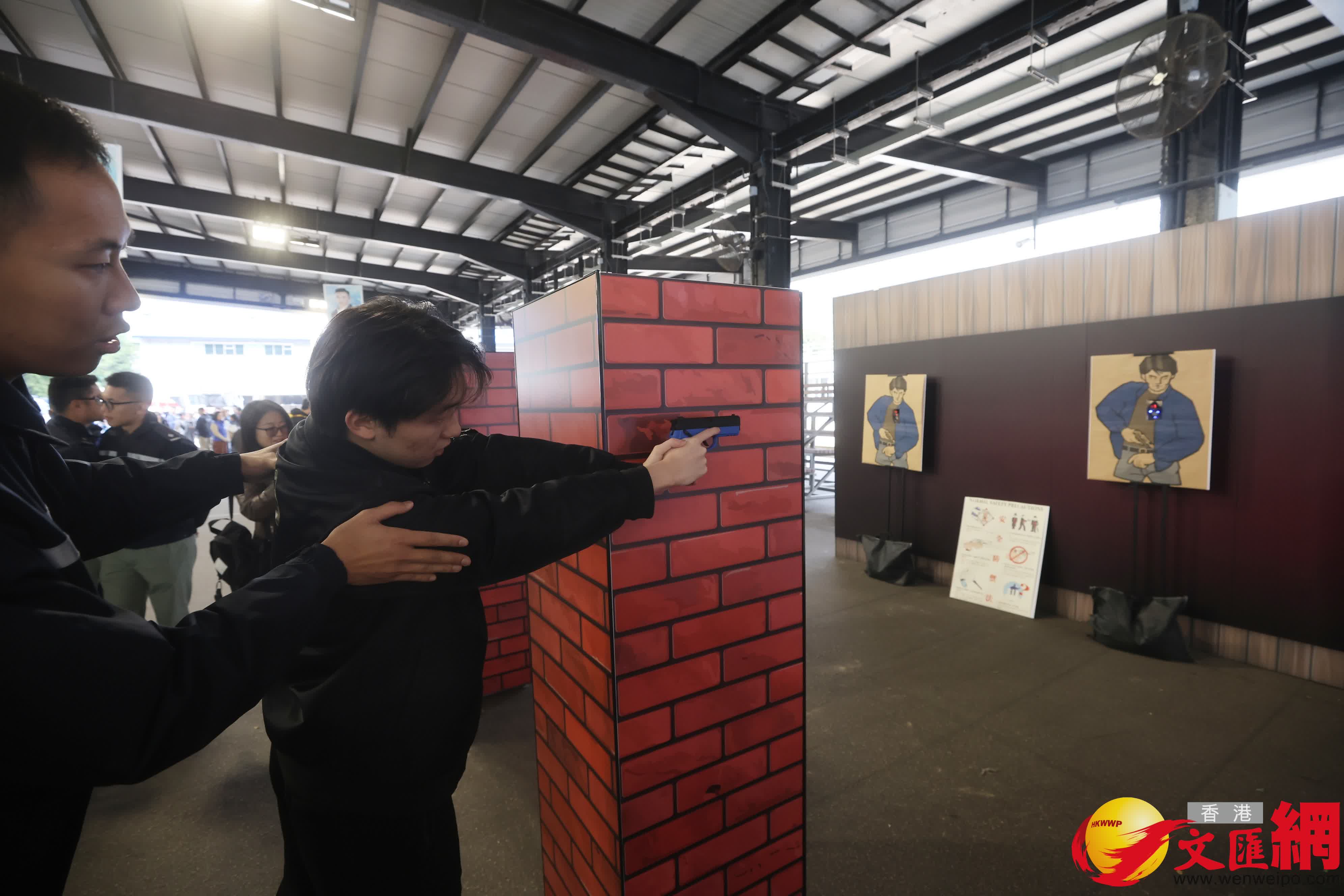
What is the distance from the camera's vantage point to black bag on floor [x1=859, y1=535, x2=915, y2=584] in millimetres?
4953

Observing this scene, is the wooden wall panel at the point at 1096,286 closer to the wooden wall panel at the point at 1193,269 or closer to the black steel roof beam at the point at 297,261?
the wooden wall panel at the point at 1193,269

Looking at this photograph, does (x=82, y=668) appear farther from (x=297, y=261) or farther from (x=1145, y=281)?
(x=297, y=261)

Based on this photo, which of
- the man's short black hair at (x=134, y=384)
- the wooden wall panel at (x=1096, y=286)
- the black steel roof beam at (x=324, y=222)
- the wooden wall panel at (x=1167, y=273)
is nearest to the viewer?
the man's short black hair at (x=134, y=384)

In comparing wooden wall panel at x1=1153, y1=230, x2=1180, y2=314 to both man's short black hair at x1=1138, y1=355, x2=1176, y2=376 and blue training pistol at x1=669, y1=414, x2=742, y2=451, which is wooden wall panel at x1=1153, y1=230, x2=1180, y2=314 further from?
blue training pistol at x1=669, y1=414, x2=742, y2=451

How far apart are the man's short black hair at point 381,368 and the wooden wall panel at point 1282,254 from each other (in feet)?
13.9

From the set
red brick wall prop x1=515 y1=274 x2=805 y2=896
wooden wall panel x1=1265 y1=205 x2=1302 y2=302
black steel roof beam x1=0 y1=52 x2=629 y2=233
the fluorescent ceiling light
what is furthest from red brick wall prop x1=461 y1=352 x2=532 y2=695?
the fluorescent ceiling light

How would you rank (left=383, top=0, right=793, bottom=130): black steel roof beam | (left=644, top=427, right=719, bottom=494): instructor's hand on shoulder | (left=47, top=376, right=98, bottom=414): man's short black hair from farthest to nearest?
(left=383, top=0, right=793, bottom=130): black steel roof beam
(left=47, top=376, right=98, bottom=414): man's short black hair
(left=644, top=427, right=719, bottom=494): instructor's hand on shoulder

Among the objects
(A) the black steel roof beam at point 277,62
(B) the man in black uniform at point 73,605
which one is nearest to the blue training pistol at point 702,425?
(B) the man in black uniform at point 73,605

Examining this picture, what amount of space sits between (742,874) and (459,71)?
19.7 ft

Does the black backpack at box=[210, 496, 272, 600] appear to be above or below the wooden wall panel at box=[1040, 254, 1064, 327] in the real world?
below

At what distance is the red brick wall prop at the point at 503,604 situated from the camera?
3119 mm

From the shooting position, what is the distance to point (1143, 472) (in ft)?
12.0

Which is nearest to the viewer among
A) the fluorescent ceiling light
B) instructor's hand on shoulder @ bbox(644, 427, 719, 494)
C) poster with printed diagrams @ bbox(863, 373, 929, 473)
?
instructor's hand on shoulder @ bbox(644, 427, 719, 494)

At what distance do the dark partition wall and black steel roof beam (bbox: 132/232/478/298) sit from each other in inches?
441
